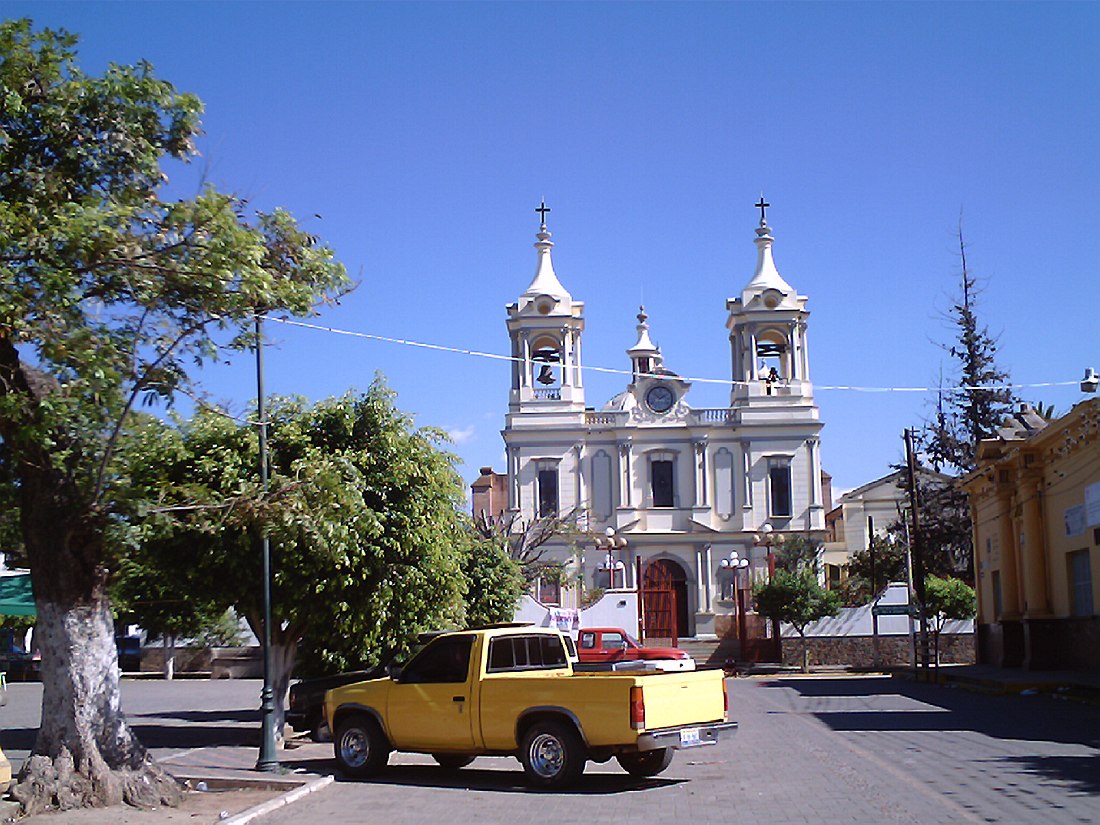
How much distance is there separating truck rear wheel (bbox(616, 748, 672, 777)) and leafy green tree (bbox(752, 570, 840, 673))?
3042 cm

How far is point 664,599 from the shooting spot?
56656 mm

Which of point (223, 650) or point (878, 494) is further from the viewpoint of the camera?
point (878, 494)

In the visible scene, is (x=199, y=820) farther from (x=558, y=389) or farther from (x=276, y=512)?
(x=558, y=389)

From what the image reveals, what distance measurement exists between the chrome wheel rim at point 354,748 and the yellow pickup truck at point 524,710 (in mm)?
11

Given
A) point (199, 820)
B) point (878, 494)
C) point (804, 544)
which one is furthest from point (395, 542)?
point (878, 494)

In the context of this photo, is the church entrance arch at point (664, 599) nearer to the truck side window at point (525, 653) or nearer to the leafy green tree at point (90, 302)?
the truck side window at point (525, 653)

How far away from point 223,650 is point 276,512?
38083 millimetres

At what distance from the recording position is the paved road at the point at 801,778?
11.6 metres

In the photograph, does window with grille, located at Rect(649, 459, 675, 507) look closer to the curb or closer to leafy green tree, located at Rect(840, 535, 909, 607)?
leafy green tree, located at Rect(840, 535, 909, 607)

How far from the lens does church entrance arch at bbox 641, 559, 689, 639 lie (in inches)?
2172

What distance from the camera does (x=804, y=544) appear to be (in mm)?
56750

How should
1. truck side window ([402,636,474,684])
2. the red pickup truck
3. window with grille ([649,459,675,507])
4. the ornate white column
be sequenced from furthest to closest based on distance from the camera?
window with grille ([649,459,675,507]) < the ornate white column < the red pickup truck < truck side window ([402,636,474,684])

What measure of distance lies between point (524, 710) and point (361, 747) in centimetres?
242

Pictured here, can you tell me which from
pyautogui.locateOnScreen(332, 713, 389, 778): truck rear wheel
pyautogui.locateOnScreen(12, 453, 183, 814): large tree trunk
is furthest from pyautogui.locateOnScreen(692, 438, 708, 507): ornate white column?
pyautogui.locateOnScreen(12, 453, 183, 814): large tree trunk
